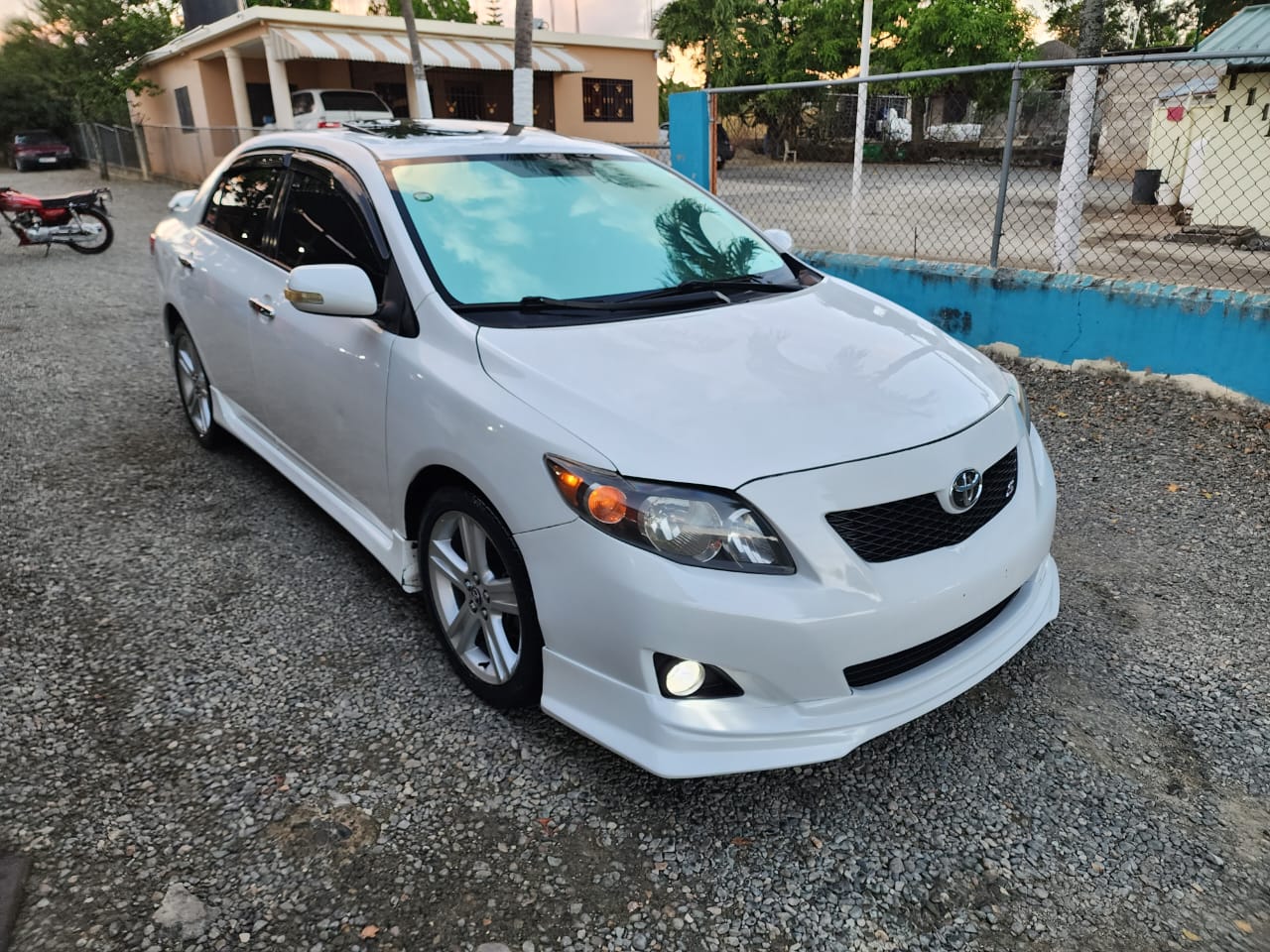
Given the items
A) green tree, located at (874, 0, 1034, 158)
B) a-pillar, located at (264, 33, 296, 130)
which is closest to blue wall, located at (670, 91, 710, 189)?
a-pillar, located at (264, 33, 296, 130)

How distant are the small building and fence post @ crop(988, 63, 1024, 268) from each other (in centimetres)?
266

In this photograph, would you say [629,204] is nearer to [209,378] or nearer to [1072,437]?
[209,378]

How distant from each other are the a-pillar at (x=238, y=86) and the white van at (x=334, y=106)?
1985 mm

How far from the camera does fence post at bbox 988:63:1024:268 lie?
5916 millimetres

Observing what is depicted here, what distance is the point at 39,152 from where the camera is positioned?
3098cm

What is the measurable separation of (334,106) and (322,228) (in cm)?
1793

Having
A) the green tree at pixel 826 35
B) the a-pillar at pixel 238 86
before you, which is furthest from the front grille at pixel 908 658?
the green tree at pixel 826 35

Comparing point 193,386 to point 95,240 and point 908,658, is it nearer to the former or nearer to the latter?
point 908,658

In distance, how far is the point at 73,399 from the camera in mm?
6133

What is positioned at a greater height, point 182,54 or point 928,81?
point 182,54

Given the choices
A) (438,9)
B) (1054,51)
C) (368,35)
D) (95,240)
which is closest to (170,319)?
(95,240)

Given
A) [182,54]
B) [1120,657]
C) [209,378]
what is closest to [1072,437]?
[1120,657]

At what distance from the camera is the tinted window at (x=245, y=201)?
13.2 ft

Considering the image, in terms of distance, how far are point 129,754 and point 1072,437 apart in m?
4.78
